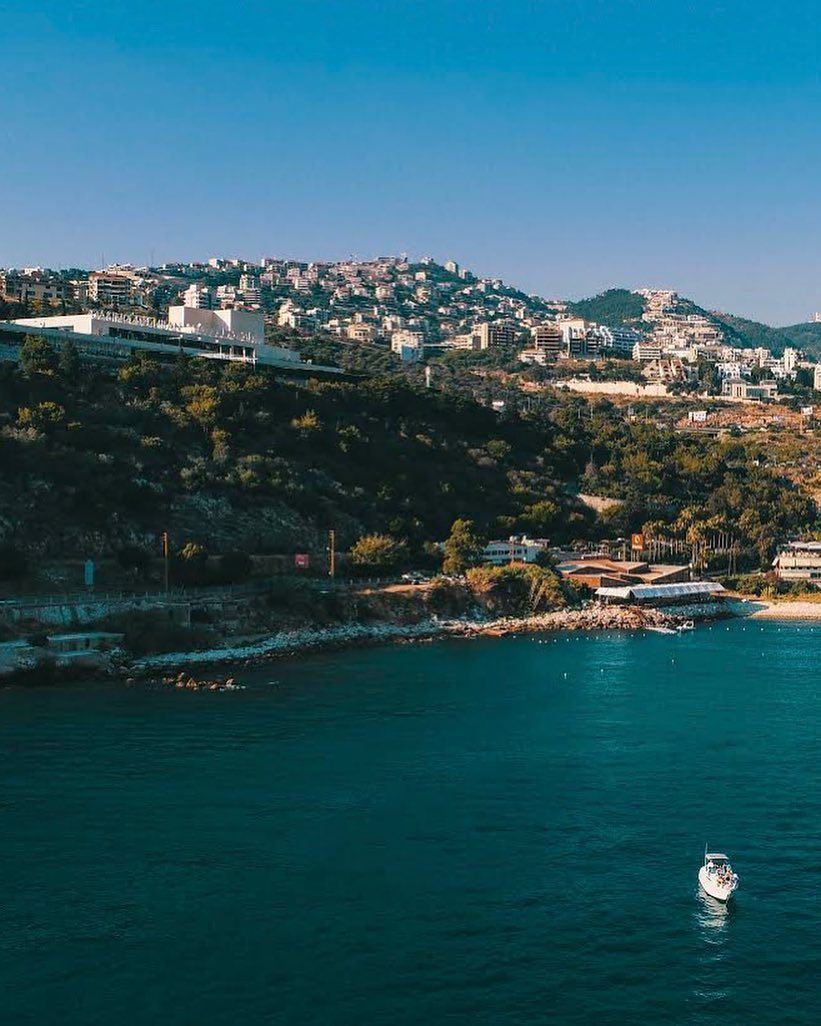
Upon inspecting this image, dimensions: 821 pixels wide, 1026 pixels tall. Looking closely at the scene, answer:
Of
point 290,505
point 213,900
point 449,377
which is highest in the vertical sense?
point 449,377

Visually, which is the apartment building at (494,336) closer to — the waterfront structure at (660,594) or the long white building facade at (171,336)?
the long white building facade at (171,336)

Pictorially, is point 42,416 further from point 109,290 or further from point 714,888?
point 109,290

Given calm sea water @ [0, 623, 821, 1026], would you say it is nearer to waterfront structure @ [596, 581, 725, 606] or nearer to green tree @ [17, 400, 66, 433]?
waterfront structure @ [596, 581, 725, 606]

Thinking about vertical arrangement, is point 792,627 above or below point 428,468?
below

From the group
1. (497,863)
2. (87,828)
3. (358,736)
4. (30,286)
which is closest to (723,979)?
(497,863)

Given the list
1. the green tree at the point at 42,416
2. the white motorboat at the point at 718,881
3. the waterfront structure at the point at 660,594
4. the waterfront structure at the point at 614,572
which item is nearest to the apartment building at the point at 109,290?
the green tree at the point at 42,416

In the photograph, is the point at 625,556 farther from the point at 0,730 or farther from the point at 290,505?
the point at 0,730
